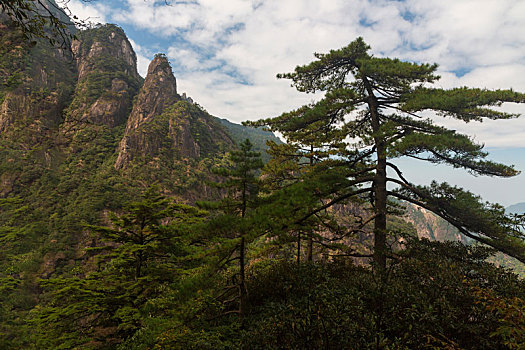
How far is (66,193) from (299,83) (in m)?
50.5

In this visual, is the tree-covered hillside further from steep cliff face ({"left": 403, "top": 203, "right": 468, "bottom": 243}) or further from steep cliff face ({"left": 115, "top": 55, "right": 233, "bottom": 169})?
steep cliff face ({"left": 403, "top": 203, "right": 468, "bottom": 243})

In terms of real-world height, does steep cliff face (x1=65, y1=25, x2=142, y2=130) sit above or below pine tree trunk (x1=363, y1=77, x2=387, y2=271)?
above

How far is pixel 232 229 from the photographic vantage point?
15.8 ft

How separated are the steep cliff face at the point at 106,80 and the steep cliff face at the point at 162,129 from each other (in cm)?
572

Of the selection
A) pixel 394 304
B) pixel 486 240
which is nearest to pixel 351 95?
pixel 486 240

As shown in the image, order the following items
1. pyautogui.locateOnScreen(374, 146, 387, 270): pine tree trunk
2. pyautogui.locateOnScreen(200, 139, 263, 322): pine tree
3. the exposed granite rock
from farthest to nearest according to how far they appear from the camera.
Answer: the exposed granite rock
pyautogui.locateOnScreen(374, 146, 387, 270): pine tree trunk
pyautogui.locateOnScreen(200, 139, 263, 322): pine tree

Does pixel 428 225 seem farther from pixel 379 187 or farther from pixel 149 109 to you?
pixel 379 187

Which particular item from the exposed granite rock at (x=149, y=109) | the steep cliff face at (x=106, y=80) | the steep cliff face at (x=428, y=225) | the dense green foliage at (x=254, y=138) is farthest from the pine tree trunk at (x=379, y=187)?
the steep cliff face at (x=428, y=225)

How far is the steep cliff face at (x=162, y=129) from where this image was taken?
171 ft

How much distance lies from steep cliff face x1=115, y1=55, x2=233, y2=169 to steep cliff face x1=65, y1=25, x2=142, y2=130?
5.72 metres

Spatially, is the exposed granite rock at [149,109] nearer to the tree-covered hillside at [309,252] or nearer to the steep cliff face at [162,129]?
the steep cliff face at [162,129]

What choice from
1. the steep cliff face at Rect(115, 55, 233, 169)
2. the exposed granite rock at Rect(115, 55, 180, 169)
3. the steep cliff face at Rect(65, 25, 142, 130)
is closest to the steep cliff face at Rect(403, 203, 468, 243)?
the steep cliff face at Rect(115, 55, 233, 169)

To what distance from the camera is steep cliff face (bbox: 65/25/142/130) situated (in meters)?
57.1

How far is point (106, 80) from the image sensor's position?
62938 millimetres
